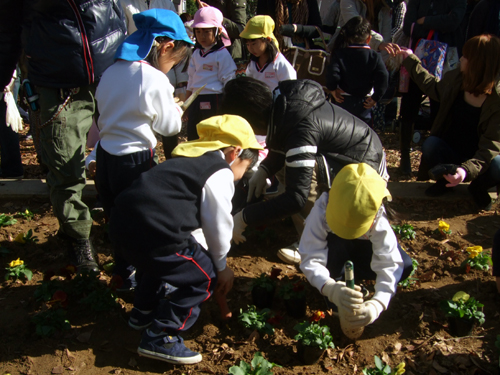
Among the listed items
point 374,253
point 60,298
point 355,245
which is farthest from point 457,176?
point 60,298

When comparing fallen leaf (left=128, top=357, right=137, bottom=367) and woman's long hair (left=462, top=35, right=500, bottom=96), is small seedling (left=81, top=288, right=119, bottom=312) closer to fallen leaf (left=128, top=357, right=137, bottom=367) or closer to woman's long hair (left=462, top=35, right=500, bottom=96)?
fallen leaf (left=128, top=357, right=137, bottom=367)

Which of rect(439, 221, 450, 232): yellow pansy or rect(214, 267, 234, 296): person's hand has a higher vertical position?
rect(214, 267, 234, 296): person's hand

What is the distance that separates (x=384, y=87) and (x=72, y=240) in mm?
3539

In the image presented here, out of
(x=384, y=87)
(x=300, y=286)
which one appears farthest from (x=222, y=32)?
(x=300, y=286)

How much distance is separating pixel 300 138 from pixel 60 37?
1.71m

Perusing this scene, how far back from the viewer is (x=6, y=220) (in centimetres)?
409

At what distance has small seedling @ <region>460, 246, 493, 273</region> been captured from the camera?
328 cm

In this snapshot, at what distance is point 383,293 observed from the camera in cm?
255

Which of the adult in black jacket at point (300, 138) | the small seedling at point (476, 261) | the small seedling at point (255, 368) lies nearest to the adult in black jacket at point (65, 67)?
the adult in black jacket at point (300, 138)

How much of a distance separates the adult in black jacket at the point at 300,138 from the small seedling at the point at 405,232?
2.58 feet

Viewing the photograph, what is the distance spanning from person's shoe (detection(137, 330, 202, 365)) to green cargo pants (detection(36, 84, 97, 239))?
1.14 meters

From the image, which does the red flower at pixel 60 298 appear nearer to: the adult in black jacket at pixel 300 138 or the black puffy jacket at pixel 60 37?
the adult in black jacket at pixel 300 138

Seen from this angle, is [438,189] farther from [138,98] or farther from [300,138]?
[138,98]


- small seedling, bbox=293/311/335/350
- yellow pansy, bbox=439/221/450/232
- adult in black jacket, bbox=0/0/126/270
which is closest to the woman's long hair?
yellow pansy, bbox=439/221/450/232
